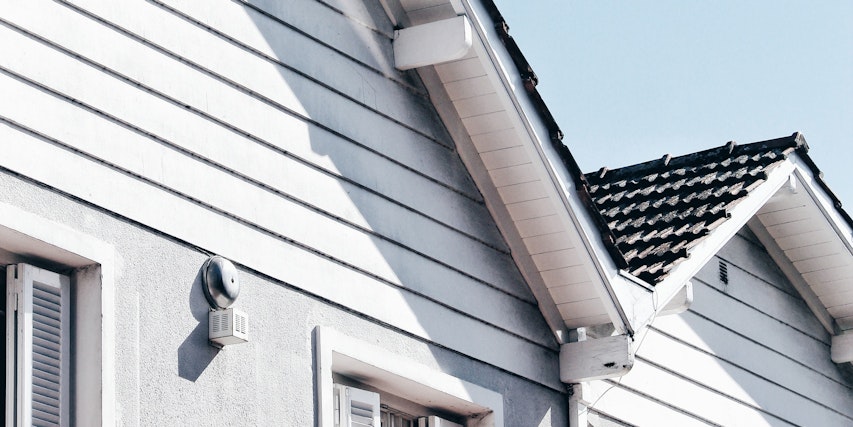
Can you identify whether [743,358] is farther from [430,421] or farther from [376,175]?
[376,175]

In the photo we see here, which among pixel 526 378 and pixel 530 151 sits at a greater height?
pixel 530 151

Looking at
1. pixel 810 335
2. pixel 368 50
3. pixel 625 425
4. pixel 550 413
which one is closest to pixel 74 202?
pixel 368 50

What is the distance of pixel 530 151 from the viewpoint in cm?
849

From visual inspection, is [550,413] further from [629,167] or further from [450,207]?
[629,167]

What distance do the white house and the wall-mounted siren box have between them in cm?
3

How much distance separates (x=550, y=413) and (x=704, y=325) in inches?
86.5

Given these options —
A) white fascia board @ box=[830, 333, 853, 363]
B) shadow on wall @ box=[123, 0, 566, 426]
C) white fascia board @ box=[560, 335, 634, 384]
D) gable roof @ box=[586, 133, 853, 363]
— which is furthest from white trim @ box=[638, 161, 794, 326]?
white fascia board @ box=[830, 333, 853, 363]

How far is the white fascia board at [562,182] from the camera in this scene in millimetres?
8297

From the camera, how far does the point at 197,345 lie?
6.62 meters

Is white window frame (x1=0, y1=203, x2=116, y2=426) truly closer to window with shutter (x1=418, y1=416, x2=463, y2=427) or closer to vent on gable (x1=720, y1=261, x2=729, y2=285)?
window with shutter (x1=418, y1=416, x2=463, y2=427)

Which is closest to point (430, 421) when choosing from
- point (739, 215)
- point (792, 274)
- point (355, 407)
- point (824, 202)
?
point (355, 407)

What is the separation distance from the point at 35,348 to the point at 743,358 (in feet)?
20.2

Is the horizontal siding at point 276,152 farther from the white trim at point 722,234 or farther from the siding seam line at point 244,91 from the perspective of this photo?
the white trim at point 722,234

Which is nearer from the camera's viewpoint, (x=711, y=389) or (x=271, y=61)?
(x=271, y=61)
